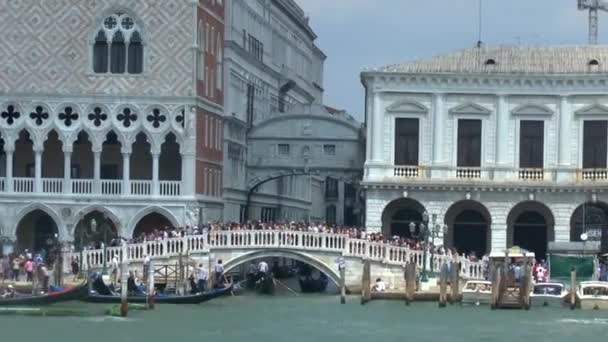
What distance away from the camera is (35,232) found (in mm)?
71375

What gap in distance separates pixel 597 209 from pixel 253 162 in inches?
519

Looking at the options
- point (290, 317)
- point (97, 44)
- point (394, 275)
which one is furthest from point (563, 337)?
point (97, 44)

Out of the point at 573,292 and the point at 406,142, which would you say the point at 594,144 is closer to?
the point at 406,142

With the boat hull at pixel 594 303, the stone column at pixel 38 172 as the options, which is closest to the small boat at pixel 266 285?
the stone column at pixel 38 172

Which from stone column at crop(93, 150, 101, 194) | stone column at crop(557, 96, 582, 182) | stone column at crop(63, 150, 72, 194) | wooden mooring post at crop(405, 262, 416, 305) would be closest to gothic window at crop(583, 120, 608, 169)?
stone column at crop(557, 96, 582, 182)

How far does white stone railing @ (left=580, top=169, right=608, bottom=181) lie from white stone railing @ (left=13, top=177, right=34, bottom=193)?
17728 mm

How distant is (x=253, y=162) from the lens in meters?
77.4

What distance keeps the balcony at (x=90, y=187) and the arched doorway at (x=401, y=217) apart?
6968 millimetres

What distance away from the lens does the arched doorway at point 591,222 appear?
230ft

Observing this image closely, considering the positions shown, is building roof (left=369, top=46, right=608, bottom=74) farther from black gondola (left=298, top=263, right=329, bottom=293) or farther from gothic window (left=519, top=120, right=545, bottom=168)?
black gondola (left=298, top=263, right=329, bottom=293)

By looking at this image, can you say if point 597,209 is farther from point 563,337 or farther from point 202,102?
point 563,337

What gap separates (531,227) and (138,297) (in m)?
16.1

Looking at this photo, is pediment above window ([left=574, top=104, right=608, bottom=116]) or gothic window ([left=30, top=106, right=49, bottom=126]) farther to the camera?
pediment above window ([left=574, top=104, right=608, bottom=116])

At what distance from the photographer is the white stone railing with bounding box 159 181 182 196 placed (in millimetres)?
69375
